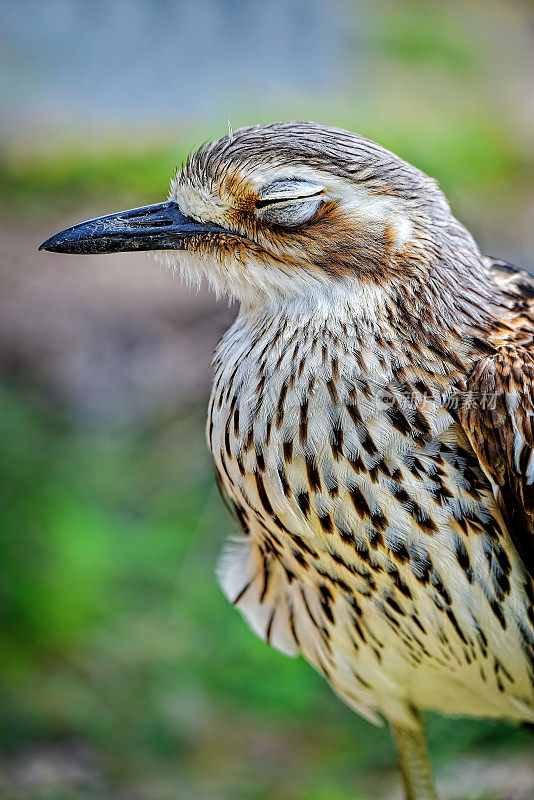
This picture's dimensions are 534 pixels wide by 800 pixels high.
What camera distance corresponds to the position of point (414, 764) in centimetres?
280

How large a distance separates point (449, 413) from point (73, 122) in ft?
13.2

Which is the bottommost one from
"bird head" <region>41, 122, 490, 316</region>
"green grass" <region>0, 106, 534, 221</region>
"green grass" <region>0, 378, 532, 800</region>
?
"green grass" <region>0, 378, 532, 800</region>

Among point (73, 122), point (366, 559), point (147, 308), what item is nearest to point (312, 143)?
point (366, 559)

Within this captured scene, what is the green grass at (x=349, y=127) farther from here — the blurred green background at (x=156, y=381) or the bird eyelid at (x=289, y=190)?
the bird eyelid at (x=289, y=190)

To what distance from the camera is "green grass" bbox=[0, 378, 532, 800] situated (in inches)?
148

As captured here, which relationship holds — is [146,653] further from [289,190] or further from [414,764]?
[289,190]

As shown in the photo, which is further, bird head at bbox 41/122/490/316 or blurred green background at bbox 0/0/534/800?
blurred green background at bbox 0/0/534/800

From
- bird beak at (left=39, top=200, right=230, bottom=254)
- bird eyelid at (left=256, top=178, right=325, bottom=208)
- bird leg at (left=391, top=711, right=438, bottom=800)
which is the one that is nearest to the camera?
bird eyelid at (left=256, top=178, right=325, bottom=208)

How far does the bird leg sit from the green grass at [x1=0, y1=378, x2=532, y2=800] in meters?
0.82

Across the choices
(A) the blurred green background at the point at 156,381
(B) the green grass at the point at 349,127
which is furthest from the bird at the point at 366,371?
(B) the green grass at the point at 349,127

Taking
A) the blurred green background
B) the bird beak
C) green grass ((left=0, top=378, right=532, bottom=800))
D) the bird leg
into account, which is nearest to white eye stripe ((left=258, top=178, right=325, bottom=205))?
the bird beak

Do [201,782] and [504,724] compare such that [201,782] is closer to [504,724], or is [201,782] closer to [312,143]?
[504,724]

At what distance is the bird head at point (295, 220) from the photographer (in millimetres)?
1929

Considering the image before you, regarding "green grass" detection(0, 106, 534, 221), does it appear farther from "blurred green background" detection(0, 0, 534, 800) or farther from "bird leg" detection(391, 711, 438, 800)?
"bird leg" detection(391, 711, 438, 800)
